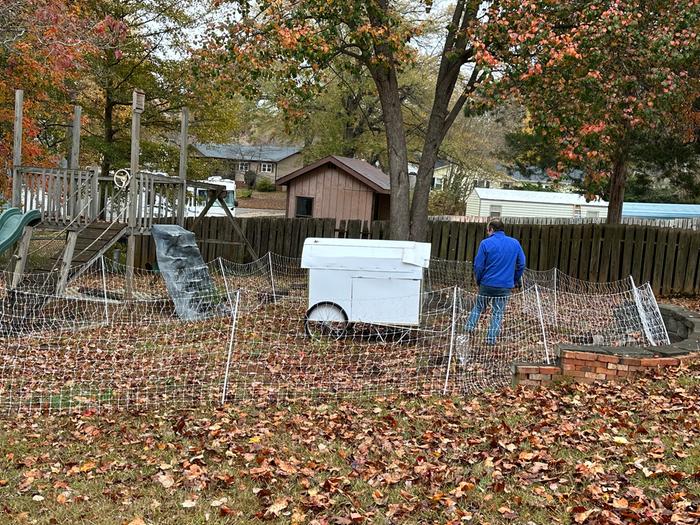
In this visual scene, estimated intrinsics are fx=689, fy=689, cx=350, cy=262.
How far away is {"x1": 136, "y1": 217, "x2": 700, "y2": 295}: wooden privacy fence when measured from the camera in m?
15.0

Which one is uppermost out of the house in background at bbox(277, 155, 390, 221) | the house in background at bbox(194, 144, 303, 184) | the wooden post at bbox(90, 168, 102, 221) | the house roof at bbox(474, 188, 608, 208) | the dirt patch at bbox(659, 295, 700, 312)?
the house in background at bbox(194, 144, 303, 184)

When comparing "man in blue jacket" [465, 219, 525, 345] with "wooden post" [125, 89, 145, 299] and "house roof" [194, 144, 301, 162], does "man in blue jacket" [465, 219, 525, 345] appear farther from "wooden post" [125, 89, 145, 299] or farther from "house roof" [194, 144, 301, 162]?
"house roof" [194, 144, 301, 162]

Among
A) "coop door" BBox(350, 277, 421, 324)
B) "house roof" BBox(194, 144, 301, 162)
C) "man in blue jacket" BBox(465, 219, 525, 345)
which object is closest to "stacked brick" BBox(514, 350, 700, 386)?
"man in blue jacket" BBox(465, 219, 525, 345)

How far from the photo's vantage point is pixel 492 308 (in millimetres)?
8555

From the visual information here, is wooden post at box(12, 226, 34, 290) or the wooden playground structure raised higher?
the wooden playground structure

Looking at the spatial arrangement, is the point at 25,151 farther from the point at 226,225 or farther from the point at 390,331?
the point at 390,331

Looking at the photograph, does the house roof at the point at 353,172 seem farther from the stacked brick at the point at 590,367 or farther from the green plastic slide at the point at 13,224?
the stacked brick at the point at 590,367

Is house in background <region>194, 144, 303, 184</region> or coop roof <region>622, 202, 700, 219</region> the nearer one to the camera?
coop roof <region>622, 202, 700, 219</region>

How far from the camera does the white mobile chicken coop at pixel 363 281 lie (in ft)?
29.2

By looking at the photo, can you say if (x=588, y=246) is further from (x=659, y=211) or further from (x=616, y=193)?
(x=659, y=211)

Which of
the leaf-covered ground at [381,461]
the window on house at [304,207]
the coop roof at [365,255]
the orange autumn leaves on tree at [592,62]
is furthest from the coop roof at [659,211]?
the leaf-covered ground at [381,461]

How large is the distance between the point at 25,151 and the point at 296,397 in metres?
10.9

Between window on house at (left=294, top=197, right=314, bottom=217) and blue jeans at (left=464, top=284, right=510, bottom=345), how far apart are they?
45.9ft

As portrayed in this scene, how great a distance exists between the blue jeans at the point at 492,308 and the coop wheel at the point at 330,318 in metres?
1.62
